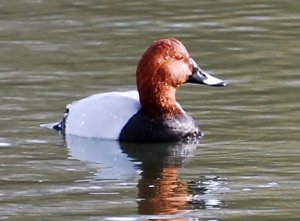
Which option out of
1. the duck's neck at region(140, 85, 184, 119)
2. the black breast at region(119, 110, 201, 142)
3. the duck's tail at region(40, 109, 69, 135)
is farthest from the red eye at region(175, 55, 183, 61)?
the duck's tail at region(40, 109, 69, 135)

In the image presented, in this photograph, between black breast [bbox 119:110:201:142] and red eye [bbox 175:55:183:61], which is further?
red eye [bbox 175:55:183:61]

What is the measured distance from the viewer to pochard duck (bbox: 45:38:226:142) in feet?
35.8

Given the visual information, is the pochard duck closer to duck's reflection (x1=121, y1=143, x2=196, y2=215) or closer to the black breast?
the black breast

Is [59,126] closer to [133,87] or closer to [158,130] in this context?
[158,130]

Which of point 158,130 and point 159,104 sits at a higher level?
point 159,104

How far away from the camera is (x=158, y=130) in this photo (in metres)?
10.9

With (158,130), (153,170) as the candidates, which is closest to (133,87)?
(158,130)

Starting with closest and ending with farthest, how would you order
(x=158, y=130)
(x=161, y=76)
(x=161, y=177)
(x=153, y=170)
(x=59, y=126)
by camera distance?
(x=161, y=177) < (x=153, y=170) < (x=158, y=130) < (x=161, y=76) < (x=59, y=126)

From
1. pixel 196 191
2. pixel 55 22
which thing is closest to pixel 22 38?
pixel 55 22

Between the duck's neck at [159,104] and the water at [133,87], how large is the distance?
30 cm

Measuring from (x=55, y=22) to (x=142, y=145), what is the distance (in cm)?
507

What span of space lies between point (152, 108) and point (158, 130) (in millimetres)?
197

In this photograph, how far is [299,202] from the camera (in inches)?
333

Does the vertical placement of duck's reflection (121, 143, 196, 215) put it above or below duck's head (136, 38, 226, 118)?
below
